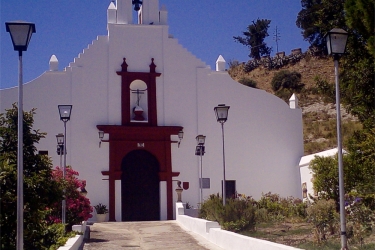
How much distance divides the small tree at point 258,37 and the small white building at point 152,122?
135ft

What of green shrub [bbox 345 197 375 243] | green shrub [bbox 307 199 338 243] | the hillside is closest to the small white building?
the hillside

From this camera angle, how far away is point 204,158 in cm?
2620

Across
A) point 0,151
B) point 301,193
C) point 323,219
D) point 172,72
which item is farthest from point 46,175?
point 301,193

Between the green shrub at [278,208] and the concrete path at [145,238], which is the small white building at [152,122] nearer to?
the green shrub at [278,208]

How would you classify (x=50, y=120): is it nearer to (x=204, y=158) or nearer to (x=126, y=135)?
(x=126, y=135)

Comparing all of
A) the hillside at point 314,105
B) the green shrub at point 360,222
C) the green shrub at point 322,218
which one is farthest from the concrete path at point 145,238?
the hillside at point 314,105

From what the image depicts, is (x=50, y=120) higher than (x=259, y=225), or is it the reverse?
(x=50, y=120)

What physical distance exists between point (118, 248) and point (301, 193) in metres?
14.1

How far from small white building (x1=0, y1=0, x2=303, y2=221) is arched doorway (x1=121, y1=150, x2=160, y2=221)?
0.05 metres

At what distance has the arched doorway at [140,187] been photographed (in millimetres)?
25328

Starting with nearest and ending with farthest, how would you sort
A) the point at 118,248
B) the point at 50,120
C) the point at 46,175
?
1. the point at 46,175
2. the point at 118,248
3. the point at 50,120

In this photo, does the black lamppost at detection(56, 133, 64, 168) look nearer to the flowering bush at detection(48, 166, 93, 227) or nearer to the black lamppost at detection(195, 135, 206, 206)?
the flowering bush at detection(48, 166, 93, 227)

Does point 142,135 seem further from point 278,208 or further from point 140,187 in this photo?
point 278,208

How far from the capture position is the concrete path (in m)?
15.0
